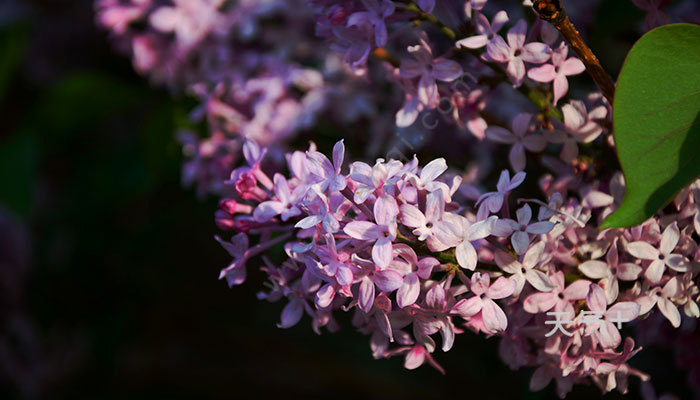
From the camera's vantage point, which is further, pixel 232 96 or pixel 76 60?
pixel 76 60

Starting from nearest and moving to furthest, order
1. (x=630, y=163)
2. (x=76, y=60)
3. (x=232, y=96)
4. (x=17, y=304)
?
(x=630, y=163) < (x=232, y=96) < (x=17, y=304) < (x=76, y=60)

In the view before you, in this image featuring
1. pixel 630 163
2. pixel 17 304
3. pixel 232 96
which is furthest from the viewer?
pixel 17 304

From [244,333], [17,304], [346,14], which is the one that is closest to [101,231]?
[17,304]

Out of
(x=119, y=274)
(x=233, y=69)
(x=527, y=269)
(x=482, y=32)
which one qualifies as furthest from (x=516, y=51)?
(x=119, y=274)

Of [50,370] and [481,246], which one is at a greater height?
[481,246]

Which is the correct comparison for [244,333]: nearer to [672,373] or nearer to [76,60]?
[76,60]

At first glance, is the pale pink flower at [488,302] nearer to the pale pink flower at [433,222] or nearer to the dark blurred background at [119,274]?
the pale pink flower at [433,222]
